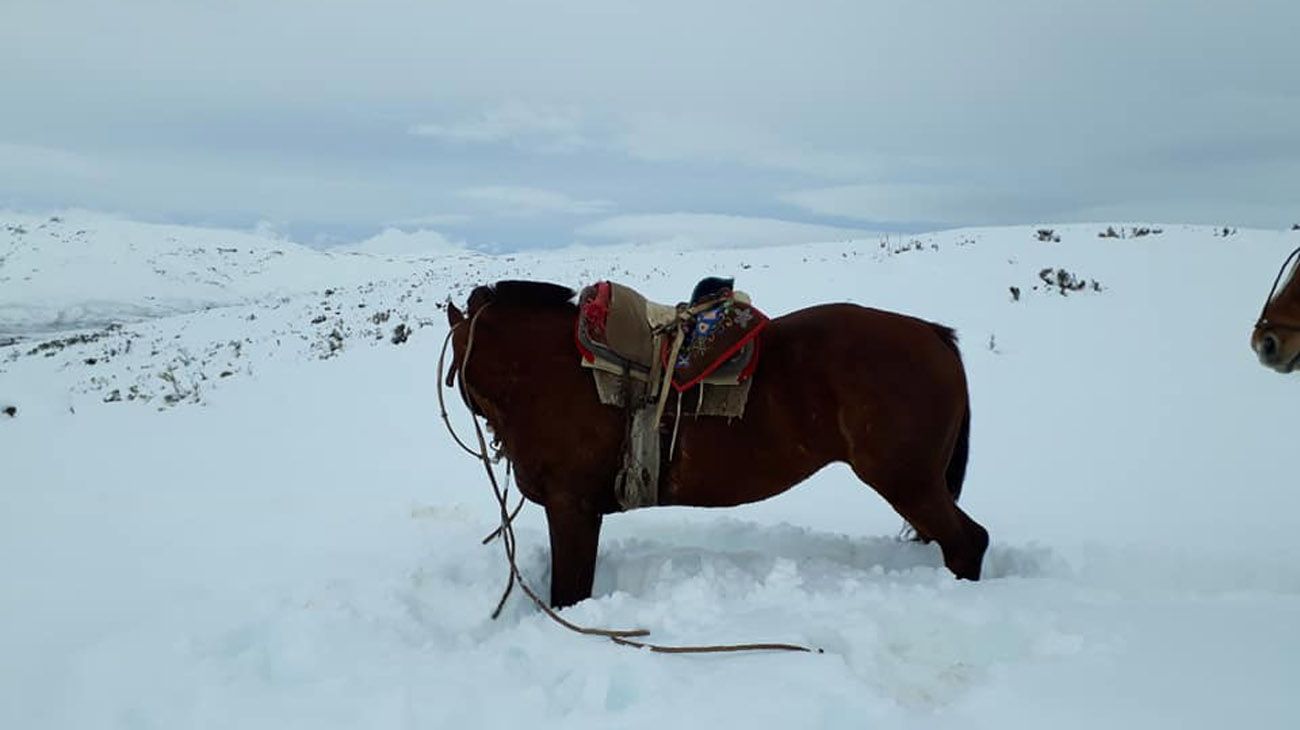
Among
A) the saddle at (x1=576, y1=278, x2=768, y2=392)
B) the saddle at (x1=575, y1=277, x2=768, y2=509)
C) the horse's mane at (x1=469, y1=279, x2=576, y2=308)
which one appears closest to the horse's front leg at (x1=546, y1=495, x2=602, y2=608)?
the saddle at (x1=575, y1=277, x2=768, y2=509)

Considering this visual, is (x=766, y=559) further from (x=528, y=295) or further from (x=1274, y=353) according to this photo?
(x=1274, y=353)

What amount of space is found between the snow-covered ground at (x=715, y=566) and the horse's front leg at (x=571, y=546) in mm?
236

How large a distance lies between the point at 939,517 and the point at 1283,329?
141 cm

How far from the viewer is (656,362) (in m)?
3.24

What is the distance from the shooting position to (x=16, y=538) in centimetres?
433

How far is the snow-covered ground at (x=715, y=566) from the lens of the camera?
233 cm

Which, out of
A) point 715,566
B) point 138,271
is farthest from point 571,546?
point 138,271

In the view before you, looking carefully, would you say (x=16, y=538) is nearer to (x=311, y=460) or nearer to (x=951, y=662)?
(x=311, y=460)

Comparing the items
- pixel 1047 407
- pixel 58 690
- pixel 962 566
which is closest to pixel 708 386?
pixel 962 566

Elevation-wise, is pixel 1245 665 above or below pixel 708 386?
below

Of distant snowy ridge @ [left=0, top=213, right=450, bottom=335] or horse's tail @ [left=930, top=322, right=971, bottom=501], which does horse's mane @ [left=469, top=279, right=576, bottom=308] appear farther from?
distant snowy ridge @ [left=0, top=213, right=450, bottom=335]

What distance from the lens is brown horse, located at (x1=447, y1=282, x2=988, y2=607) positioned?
312 cm

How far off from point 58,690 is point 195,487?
10.8ft

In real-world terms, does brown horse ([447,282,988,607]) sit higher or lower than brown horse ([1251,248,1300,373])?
lower
